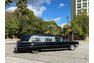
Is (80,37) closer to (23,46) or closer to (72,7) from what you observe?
(23,46)

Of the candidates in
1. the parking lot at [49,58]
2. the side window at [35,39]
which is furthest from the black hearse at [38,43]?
the parking lot at [49,58]

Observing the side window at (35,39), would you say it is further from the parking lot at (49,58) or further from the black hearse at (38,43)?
the parking lot at (49,58)

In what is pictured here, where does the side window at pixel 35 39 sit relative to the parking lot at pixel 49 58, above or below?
above

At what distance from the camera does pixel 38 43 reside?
16188mm

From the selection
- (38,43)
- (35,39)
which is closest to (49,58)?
(38,43)

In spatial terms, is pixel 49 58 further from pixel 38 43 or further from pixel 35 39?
pixel 35 39

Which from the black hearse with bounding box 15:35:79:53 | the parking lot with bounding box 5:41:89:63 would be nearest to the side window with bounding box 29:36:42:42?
the black hearse with bounding box 15:35:79:53

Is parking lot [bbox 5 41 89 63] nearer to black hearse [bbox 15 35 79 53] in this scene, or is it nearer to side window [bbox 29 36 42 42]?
black hearse [bbox 15 35 79 53]

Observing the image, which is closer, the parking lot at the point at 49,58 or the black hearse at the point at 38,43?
the parking lot at the point at 49,58

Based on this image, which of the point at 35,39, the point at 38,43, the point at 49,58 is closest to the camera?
the point at 49,58

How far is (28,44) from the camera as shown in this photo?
623 inches

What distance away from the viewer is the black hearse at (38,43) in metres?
15.7

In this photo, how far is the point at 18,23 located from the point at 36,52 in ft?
94.3

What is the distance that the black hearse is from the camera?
15.7 m
